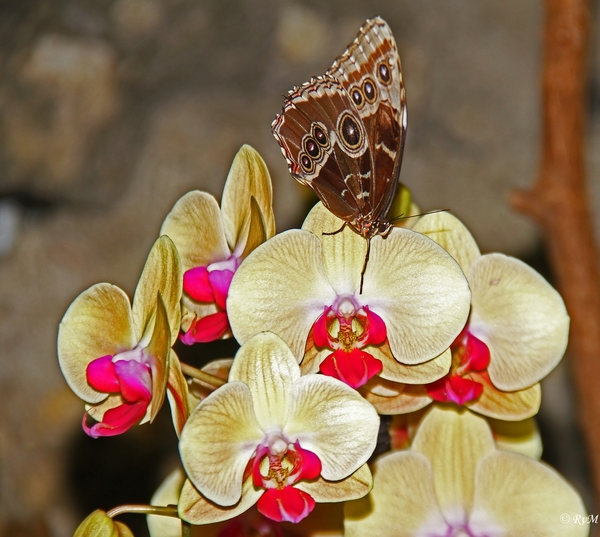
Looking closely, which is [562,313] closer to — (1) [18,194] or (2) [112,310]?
(2) [112,310]

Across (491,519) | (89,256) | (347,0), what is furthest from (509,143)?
(491,519)

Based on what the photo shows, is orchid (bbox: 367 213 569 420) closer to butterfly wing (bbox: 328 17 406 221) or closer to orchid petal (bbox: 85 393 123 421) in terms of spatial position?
butterfly wing (bbox: 328 17 406 221)

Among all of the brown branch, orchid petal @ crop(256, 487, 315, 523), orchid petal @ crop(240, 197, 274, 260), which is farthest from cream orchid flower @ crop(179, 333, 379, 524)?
the brown branch

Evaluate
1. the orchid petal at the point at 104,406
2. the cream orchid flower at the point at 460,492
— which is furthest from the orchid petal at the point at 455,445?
the orchid petal at the point at 104,406

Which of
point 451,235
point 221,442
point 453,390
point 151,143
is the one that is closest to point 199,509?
point 221,442

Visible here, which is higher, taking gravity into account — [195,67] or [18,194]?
[195,67]

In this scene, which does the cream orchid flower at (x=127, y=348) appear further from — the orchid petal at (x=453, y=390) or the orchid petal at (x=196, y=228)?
the orchid petal at (x=453, y=390)

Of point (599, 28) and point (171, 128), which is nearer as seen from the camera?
point (171, 128)
